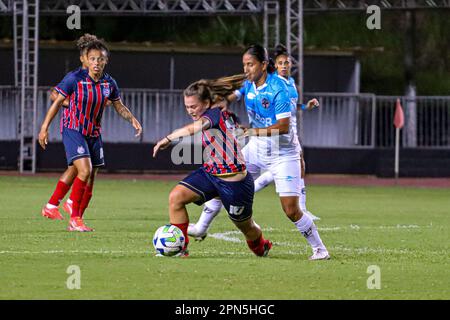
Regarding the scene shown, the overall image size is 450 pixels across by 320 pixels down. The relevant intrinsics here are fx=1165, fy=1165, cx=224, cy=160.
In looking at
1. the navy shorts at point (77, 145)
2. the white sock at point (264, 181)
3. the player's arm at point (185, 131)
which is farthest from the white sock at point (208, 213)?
the white sock at point (264, 181)

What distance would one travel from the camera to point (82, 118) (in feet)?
47.5

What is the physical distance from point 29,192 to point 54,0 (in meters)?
9.98

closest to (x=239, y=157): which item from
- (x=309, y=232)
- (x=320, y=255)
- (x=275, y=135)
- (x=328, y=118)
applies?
(x=275, y=135)

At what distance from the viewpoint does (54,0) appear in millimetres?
31703

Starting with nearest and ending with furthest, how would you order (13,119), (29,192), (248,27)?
(29,192), (13,119), (248,27)

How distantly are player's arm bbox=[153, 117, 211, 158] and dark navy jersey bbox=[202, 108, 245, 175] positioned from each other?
4.7 inches

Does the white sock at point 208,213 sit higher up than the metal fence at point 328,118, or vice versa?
the metal fence at point 328,118


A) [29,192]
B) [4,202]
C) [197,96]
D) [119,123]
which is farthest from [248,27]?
[197,96]

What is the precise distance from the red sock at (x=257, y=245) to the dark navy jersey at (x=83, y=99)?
386 cm

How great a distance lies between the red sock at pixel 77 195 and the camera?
14.1 meters

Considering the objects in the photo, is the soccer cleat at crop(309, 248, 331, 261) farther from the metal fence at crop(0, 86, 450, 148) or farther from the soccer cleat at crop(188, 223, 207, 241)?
the metal fence at crop(0, 86, 450, 148)

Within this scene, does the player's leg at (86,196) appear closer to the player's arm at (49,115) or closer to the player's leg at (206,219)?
the player's arm at (49,115)

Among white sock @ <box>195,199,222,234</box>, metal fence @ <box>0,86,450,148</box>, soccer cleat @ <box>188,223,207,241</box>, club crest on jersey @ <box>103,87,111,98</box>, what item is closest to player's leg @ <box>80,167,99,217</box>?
club crest on jersey @ <box>103,87,111,98</box>
